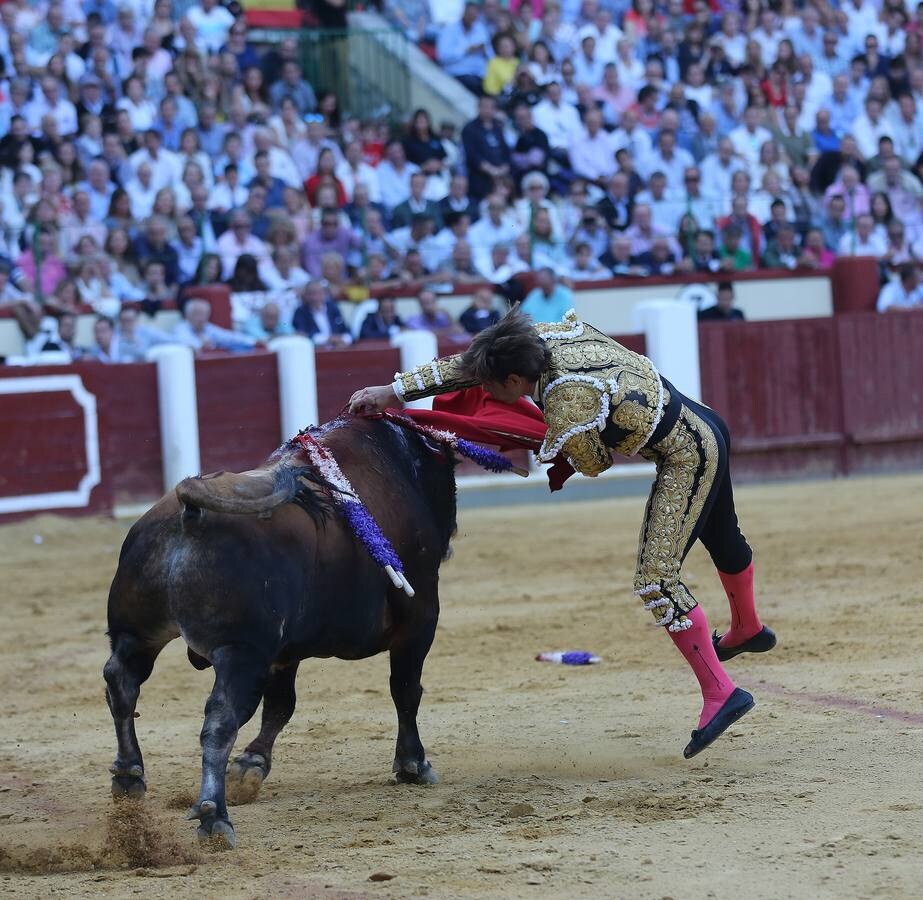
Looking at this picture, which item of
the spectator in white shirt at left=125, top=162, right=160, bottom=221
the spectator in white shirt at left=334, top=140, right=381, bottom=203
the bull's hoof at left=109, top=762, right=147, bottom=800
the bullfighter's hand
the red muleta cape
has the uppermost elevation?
the spectator in white shirt at left=334, top=140, right=381, bottom=203

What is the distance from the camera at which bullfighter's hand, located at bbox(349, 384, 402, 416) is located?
442 centimetres

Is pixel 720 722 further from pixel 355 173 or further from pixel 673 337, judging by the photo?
pixel 355 173

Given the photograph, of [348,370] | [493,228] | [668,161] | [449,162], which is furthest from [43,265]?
[668,161]

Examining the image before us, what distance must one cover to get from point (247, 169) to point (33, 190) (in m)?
1.84

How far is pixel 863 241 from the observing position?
1407cm

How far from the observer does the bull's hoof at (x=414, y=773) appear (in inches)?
174

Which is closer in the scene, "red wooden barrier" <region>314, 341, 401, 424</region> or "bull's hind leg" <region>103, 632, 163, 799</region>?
"bull's hind leg" <region>103, 632, 163, 799</region>

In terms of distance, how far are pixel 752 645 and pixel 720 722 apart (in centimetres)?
55

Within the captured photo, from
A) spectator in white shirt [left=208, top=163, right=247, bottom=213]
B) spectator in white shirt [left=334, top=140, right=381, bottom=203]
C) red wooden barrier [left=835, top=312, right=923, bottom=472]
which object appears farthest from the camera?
red wooden barrier [left=835, top=312, right=923, bottom=472]

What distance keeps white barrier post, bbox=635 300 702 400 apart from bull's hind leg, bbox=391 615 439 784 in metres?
8.13

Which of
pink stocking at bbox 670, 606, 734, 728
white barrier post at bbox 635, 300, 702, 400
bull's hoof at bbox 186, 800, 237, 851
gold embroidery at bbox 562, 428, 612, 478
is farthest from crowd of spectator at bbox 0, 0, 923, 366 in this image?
bull's hoof at bbox 186, 800, 237, 851

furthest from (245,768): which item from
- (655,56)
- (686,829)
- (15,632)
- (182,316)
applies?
(655,56)

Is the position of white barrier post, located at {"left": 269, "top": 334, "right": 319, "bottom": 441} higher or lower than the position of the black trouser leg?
higher

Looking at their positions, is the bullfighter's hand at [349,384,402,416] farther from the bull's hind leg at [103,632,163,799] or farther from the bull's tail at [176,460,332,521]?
the bull's hind leg at [103,632,163,799]
